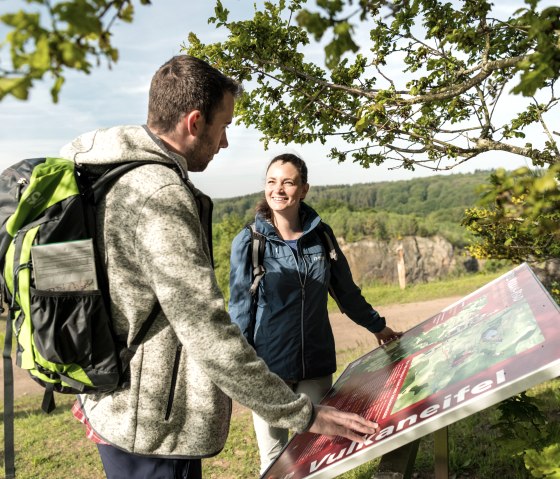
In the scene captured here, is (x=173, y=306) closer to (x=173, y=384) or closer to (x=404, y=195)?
(x=173, y=384)

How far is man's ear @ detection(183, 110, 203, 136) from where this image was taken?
171cm

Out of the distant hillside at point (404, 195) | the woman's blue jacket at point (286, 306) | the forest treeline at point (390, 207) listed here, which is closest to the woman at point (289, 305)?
the woman's blue jacket at point (286, 306)

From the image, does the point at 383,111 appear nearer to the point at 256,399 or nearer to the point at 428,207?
the point at 256,399

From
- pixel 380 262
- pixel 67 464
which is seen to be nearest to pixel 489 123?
pixel 67 464

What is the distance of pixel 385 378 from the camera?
1.91 m

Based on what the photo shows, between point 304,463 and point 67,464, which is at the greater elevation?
point 304,463

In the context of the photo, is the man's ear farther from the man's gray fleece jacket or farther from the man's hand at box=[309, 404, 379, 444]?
the man's hand at box=[309, 404, 379, 444]

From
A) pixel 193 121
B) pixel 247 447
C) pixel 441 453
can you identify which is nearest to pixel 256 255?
pixel 193 121

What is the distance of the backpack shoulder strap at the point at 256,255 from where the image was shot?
2854 mm

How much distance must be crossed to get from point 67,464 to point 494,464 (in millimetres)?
3754

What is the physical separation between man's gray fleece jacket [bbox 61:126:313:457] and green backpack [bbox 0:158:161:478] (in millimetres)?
48

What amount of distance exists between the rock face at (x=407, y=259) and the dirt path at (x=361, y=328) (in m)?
5.36

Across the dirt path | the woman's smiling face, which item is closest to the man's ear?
the woman's smiling face

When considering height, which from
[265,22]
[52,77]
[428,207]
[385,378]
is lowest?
[428,207]
